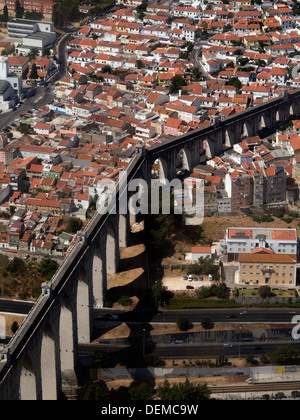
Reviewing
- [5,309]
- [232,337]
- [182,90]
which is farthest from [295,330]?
[182,90]

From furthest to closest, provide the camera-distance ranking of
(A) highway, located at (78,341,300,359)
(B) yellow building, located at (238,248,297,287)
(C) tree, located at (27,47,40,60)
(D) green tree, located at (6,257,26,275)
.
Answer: (C) tree, located at (27,47,40,60) → (D) green tree, located at (6,257,26,275) → (B) yellow building, located at (238,248,297,287) → (A) highway, located at (78,341,300,359)

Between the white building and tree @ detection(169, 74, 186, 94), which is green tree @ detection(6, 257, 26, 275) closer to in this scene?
tree @ detection(169, 74, 186, 94)

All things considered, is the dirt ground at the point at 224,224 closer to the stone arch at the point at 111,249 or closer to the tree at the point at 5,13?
the stone arch at the point at 111,249

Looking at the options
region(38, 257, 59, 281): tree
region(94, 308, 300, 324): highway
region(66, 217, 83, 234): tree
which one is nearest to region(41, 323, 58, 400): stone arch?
region(94, 308, 300, 324): highway

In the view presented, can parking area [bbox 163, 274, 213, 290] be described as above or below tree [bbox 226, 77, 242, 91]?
below

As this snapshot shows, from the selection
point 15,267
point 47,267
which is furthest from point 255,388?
point 15,267

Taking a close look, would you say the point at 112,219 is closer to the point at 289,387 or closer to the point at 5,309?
the point at 5,309

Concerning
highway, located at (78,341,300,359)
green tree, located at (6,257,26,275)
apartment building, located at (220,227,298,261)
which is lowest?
highway, located at (78,341,300,359)
